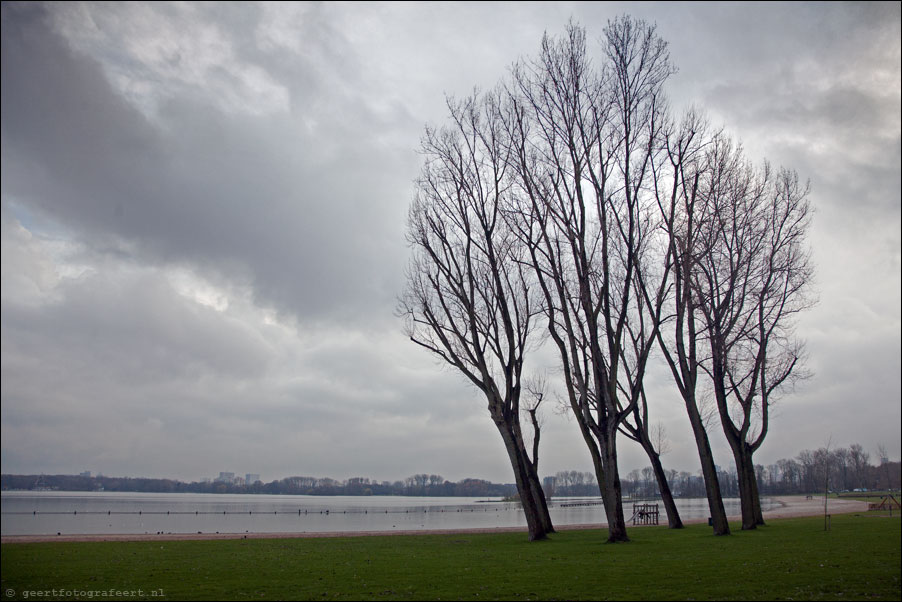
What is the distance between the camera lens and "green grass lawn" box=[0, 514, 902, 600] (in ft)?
37.0

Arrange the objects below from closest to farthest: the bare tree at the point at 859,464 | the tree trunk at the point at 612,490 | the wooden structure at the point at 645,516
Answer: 1. the tree trunk at the point at 612,490
2. the wooden structure at the point at 645,516
3. the bare tree at the point at 859,464

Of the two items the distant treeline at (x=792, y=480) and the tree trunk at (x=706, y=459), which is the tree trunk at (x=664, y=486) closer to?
the tree trunk at (x=706, y=459)

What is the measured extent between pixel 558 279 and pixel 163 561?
1762 cm

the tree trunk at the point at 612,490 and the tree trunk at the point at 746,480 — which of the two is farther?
the tree trunk at the point at 746,480

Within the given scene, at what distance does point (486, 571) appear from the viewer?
1469 cm

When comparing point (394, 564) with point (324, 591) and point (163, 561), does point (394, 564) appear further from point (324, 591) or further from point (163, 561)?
point (163, 561)

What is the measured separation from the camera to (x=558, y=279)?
24422 mm

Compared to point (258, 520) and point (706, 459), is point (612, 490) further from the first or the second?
point (258, 520)

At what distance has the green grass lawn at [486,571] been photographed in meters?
11.3

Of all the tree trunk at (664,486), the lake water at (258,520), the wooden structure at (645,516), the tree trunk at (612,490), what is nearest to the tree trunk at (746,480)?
the tree trunk at (664,486)

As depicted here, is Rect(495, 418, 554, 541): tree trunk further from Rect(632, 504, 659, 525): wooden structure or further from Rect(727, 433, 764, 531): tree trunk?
Rect(632, 504, 659, 525): wooden structure

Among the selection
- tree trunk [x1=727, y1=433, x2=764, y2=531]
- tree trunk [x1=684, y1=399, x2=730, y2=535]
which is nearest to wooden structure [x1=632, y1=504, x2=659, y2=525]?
tree trunk [x1=727, y1=433, x2=764, y2=531]

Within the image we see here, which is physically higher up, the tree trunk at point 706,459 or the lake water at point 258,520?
the tree trunk at point 706,459

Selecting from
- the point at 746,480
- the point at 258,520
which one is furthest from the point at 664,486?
the point at 258,520
